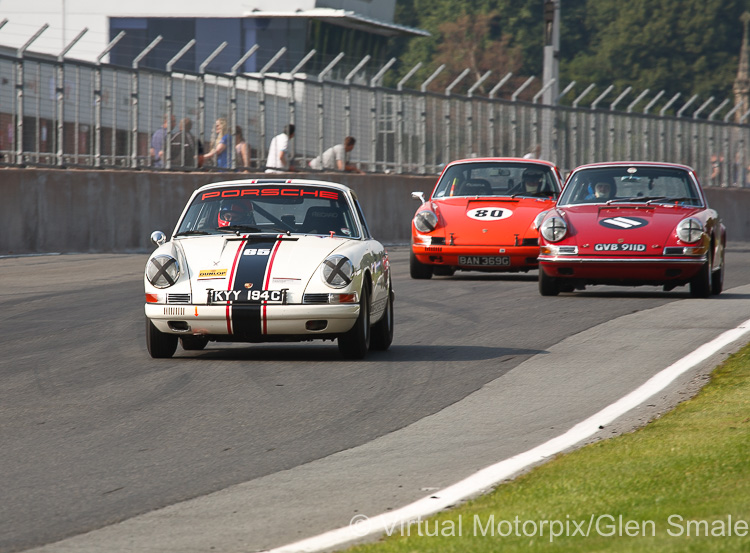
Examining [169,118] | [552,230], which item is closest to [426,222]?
[552,230]

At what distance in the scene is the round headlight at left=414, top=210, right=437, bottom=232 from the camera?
16.9 meters

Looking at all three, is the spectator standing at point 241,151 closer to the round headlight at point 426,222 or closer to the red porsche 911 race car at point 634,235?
the round headlight at point 426,222

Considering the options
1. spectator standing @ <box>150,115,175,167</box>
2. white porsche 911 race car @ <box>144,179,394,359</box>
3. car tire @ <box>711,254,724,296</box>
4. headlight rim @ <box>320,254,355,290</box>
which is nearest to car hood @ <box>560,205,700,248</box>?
car tire @ <box>711,254,724,296</box>

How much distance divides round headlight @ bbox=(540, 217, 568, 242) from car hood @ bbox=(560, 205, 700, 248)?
0.10 meters

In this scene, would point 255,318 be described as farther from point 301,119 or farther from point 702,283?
point 301,119

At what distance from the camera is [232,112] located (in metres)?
24.6

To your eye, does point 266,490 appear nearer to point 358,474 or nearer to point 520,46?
point 358,474

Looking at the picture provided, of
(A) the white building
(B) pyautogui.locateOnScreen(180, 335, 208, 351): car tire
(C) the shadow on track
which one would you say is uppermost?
(A) the white building

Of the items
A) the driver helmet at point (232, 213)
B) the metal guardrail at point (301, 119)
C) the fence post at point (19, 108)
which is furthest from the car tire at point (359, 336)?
the fence post at point (19, 108)

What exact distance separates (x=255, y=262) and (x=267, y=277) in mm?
191

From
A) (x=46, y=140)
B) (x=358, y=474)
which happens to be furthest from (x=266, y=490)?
(x=46, y=140)

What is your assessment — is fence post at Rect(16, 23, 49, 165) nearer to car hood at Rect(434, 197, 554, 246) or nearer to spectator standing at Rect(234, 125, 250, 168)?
spectator standing at Rect(234, 125, 250, 168)

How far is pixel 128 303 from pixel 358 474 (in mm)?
8328

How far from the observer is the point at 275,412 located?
7691mm
